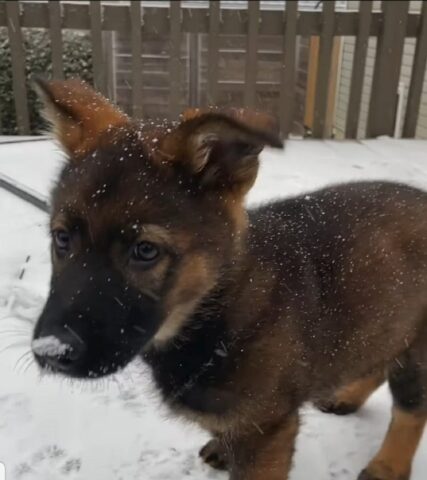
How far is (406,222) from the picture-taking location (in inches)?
102

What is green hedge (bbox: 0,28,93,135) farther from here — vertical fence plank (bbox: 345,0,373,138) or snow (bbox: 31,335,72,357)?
snow (bbox: 31,335,72,357)

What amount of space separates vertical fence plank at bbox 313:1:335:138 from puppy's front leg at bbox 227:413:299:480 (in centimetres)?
555

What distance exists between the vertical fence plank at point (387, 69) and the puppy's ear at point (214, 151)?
557 centimetres

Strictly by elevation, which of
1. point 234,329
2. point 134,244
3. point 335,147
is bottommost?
point 335,147

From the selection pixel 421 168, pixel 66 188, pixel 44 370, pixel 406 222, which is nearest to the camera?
pixel 44 370

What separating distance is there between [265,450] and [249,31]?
18.0 ft

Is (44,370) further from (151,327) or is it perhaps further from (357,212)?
(357,212)

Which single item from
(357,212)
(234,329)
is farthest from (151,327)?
(357,212)

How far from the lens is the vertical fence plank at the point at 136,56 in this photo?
22.4ft

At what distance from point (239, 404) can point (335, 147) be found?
531cm

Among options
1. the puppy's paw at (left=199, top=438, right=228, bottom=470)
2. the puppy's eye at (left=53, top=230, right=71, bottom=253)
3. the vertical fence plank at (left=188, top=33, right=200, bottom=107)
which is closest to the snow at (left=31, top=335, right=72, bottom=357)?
the puppy's eye at (left=53, top=230, right=71, bottom=253)

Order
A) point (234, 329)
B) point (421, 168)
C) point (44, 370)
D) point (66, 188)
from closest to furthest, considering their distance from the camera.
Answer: point (44, 370) < point (66, 188) < point (234, 329) < point (421, 168)

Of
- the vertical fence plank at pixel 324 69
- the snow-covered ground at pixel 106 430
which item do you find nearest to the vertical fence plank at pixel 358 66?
the vertical fence plank at pixel 324 69

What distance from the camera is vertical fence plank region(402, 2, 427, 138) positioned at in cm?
723
